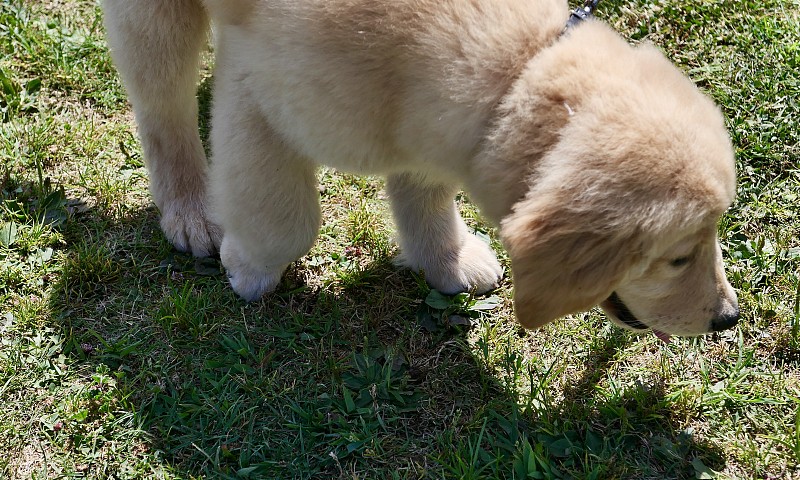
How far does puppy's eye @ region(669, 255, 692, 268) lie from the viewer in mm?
2646

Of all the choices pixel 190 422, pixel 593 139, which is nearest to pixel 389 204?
pixel 190 422

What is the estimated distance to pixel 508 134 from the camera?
2508 mm

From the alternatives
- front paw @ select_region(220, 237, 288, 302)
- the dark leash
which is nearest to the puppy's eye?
the dark leash

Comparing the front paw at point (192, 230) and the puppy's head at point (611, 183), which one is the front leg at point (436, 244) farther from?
the puppy's head at point (611, 183)

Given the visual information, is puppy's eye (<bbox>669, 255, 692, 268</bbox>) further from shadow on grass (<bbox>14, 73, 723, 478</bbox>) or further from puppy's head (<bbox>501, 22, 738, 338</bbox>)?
shadow on grass (<bbox>14, 73, 723, 478</bbox>)

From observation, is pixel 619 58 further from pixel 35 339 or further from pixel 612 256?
pixel 35 339

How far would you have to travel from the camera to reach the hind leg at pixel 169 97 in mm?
3361

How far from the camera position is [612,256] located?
7.81ft

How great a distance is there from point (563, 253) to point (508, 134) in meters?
0.41

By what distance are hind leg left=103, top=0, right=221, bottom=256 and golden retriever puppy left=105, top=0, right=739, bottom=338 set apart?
3cm

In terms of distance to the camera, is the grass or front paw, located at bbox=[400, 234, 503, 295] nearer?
the grass

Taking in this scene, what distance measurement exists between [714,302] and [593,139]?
2.95 ft

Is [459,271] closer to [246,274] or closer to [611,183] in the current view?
[246,274]

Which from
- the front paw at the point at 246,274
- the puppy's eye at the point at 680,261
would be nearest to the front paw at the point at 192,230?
the front paw at the point at 246,274
